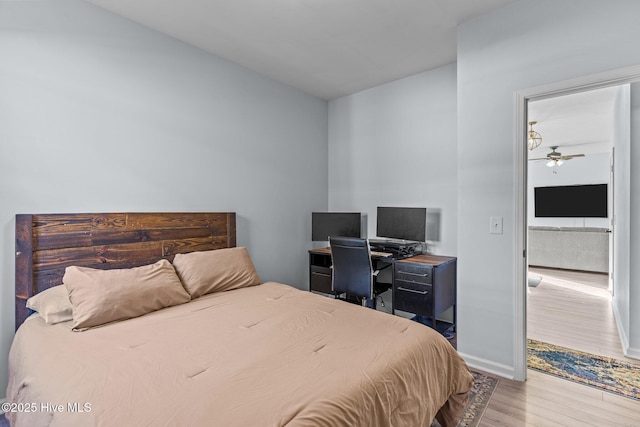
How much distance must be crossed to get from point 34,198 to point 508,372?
11.8 feet

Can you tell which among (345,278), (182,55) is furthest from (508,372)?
(182,55)

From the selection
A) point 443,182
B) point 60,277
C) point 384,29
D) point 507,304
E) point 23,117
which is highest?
point 384,29

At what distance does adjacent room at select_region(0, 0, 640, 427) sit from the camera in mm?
1624

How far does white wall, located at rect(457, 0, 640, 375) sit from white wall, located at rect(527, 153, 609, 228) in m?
5.38

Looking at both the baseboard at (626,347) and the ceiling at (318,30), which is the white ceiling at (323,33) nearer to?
the ceiling at (318,30)

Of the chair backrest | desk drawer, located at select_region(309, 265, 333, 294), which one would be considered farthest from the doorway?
desk drawer, located at select_region(309, 265, 333, 294)

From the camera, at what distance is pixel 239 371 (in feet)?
4.40

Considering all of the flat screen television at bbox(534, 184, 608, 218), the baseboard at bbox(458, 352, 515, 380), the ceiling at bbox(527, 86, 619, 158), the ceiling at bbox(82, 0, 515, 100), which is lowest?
the baseboard at bbox(458, 352, 515, 380)

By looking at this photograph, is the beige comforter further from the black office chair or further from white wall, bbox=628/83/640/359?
white wall, bbox=628/83/640/359

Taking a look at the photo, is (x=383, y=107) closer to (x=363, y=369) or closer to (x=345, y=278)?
(x=345, y=278)

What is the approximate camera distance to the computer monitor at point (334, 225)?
3922mm

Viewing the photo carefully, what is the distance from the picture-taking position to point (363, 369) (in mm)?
1372

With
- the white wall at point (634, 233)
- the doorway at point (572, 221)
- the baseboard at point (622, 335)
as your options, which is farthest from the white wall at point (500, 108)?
the baseboard at point (622, 335)

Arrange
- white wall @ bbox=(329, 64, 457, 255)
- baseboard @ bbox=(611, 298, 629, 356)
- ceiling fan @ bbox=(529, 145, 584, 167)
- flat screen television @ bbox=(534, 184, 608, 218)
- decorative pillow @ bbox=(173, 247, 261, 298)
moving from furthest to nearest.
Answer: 1. flat screen television @ bbox=(534, 184, 608, 218)
2. ceiling fan @ bbox=(529, 145, 584, 167)
3. white wall @ bbox=(329, 64, 457, 255)
4. baseboard @ bbox=(611, 298, 629, 356)
5. decorative pillow @ bbox=(173, 247, 261, 298)
